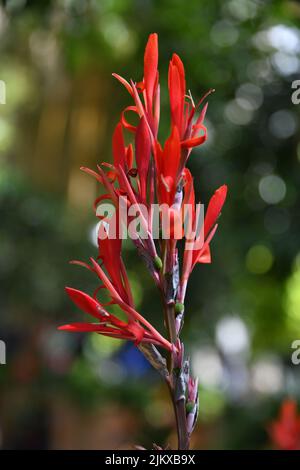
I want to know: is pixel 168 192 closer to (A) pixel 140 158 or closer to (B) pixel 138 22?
(A) pixel 140 158

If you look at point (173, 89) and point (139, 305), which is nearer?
point (173, 89)

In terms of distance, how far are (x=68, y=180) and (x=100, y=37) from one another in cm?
114

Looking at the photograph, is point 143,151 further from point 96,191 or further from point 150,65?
point 96,191

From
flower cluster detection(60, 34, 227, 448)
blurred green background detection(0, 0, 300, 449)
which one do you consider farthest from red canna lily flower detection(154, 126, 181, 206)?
blurred green background detection(0, 0, 300, 449)

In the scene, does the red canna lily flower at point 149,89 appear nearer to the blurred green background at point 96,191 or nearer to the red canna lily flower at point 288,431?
the blurred green background at point 96,191

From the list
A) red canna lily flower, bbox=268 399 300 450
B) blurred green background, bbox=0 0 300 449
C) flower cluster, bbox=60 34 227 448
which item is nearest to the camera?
flower cluster, bbox=60 34 227 448

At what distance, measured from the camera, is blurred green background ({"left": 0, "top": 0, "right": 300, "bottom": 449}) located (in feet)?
4.57

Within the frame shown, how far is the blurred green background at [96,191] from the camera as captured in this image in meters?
1.39

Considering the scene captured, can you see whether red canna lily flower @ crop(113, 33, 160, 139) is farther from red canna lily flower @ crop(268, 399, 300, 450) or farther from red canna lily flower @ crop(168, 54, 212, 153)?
red canna lily flower @ crop(268, 399, 300, 450)

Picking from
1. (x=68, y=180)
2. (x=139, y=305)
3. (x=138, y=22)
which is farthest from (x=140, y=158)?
(x=68, y=180)

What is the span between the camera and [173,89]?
0.44 metres

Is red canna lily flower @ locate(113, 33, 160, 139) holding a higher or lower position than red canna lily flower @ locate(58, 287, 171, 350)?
higher

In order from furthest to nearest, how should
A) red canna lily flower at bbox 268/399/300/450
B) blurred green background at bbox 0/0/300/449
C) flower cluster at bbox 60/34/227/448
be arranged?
blurred green background at bbox 0/0/300/449 < red canna lily flower at bbox 268/399/300/450 < flower cluster at bbox 60/34/227/448

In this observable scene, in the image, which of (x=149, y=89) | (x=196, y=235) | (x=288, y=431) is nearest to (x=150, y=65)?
(x=149, y=89)
